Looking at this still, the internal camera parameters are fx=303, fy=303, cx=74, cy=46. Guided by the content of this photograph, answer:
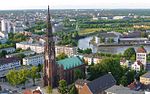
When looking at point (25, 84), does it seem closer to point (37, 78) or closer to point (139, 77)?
point (37, 78)

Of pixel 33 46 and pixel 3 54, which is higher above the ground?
pixel 3 54

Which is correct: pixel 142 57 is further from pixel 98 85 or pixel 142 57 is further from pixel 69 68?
pixel 98 85

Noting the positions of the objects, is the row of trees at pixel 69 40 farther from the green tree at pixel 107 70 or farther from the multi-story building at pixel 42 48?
the green tree at pixel 107 70

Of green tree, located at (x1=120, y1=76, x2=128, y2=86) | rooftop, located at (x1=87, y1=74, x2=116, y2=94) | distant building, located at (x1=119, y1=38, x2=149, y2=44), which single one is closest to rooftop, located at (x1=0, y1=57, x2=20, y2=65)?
rooftop, located at (x1=87, y1=74, x2=116, y2=94)

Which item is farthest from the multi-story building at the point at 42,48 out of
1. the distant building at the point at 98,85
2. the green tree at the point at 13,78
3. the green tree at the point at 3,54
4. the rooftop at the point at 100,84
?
the distant building at the point at 98,85

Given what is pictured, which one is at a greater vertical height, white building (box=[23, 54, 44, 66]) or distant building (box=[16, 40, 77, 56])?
white building (box=[23, 54, 44, 66])

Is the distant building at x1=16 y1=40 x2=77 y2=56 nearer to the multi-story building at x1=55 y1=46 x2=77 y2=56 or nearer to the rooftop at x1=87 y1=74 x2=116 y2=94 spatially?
the multi-story building at x1=55 y1=46 x2=77 y2=56

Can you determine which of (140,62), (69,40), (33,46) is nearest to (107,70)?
(140,62)
